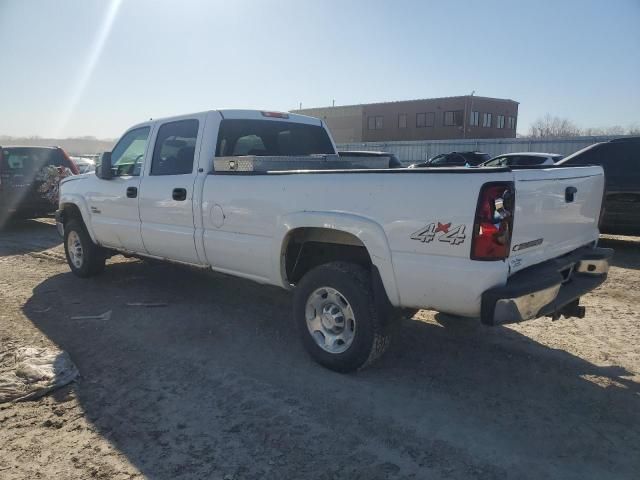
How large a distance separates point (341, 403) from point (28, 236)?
9.21 meters

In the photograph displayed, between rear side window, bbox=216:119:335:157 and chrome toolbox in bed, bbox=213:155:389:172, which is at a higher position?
rear side window, bbox=216:119:335:157

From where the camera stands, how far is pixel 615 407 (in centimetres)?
331

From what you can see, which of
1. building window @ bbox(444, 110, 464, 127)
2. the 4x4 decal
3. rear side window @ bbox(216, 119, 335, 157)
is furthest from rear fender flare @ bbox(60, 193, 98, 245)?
building window @ bbox(444, 110, 464, 127)

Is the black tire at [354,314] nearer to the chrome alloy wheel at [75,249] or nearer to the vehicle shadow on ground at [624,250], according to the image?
the chrome alloy wheel at [75,249]

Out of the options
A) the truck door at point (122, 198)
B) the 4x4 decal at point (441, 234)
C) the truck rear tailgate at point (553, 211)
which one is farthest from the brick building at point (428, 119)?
the 4x4 decal at point (441, 234)

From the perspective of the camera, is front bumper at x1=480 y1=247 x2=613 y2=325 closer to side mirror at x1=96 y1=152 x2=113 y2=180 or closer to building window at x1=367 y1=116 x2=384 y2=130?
side mirror at x1=96 y1=152 x2=113 y2=180

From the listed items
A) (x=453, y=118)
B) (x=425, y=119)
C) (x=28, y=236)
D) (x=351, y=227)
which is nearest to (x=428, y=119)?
(x=425, y=119)

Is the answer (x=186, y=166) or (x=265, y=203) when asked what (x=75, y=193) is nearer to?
(x=186, y=166)

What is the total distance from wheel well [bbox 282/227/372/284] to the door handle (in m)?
1.27

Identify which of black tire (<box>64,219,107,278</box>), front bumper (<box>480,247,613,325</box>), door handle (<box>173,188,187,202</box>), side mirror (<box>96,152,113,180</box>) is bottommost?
black tire (<box>64,219,107,278</box>)

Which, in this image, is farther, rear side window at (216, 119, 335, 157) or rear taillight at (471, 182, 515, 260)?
rear side window at (216, 119, 335, 157)

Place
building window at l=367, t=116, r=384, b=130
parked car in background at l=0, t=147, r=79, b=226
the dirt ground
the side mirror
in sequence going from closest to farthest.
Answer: the dirt ground
the side mirror
parked car in background at l=0, t=147, r=79, b=226
building window at l=367, t=116, r=384, b=130

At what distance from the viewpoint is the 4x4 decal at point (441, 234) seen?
9.79 feet

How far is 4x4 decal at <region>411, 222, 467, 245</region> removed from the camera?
117 inches
